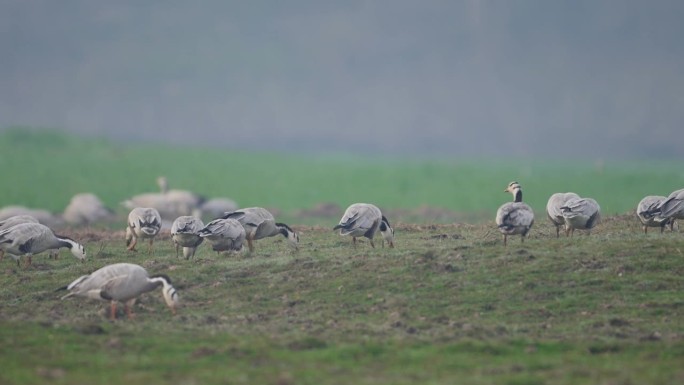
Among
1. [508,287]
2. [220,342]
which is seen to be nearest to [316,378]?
[220,342]

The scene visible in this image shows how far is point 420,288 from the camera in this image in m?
21.5

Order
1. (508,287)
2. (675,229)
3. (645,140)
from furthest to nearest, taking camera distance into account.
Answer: (645,140)
(675,229)
(508,287)

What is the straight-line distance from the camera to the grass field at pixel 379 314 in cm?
1608

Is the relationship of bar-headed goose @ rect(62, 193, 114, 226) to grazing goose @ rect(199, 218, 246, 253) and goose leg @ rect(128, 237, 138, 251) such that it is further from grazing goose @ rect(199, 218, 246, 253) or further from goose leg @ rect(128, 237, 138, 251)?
grazing goose @ rect(199, 218, 246, 253)

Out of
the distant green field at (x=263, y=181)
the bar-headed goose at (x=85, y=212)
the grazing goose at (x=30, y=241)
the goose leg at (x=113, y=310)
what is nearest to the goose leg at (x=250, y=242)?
the grazing goose at (x=30, y=241)

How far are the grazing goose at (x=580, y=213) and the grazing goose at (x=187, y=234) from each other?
7.59 metres

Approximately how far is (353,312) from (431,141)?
161 metres

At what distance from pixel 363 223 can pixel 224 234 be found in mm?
2941

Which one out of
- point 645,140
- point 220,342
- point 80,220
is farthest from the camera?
point 645,140

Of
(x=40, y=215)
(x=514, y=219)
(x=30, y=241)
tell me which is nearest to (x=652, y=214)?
(x=514, y=219)

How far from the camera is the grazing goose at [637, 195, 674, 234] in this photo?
25812 mm

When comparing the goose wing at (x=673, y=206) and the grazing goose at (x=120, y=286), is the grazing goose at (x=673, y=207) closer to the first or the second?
the goose wing at (x=673, y=206)

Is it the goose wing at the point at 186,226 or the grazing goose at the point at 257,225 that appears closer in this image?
the goose wing at the point at 186,226

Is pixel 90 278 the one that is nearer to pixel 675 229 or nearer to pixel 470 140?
pixel 675 229
